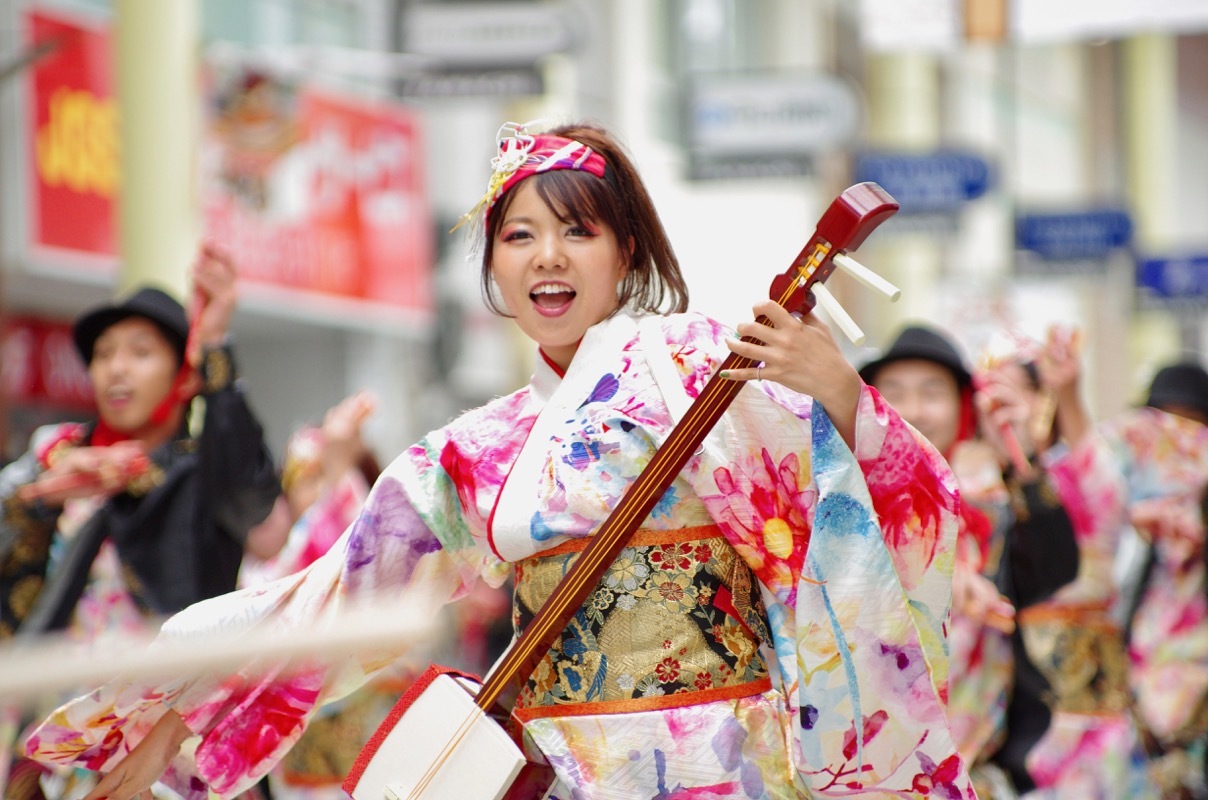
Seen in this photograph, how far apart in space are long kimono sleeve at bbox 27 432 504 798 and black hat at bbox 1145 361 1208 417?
5.66 meters

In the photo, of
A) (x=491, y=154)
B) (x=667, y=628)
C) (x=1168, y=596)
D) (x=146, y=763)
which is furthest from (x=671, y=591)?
(x=491, y=154)

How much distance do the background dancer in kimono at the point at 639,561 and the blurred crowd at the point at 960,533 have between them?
1.81 feet

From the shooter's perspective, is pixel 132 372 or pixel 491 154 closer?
pixel 132 372

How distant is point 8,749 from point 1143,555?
15.6ft

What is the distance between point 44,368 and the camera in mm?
12742

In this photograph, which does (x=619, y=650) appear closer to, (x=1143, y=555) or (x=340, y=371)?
(x=1143, y=555)

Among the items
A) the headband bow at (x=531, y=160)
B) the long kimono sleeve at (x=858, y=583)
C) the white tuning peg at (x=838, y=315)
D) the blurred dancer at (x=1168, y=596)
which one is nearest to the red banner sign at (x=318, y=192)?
the blurred dancer at (x=1168, y=596)

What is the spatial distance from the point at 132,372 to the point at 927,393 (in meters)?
2.39

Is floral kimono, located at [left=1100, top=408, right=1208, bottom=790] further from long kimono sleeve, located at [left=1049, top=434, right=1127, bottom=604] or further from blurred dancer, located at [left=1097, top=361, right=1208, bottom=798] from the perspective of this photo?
long kimono sleeve, located at [left=1049, top=434, right=1127, bottom=604]

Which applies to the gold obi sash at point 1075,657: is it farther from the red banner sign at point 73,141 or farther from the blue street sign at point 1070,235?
the blue street sign at point 1070,235

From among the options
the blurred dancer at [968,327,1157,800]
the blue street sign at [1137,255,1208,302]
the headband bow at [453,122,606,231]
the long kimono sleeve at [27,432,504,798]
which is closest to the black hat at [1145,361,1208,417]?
the blurred dancer at [968,327,1157,800]

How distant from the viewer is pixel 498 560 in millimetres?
3469

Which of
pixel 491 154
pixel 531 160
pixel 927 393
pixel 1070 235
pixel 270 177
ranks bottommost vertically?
pixel 927 393

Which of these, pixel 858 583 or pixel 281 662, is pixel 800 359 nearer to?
pixel 858 583
